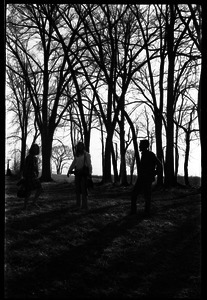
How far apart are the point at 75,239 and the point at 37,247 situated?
0.96 meters

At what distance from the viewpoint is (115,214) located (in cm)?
995

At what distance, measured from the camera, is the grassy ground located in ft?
14.9

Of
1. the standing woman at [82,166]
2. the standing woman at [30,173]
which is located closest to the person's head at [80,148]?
the standing woman at [82,166]

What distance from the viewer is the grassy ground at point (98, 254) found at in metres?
4.53

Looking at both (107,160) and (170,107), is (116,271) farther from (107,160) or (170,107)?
(107,160)

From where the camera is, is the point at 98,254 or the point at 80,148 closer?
the point at 98,254

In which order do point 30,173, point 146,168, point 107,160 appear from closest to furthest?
point 146,168 → point 30,173 → point 107,160

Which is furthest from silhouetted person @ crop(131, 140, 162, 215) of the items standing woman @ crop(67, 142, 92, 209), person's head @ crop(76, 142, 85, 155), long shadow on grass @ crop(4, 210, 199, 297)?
long shadow on grass @ crop(4, 210, 199, 297)

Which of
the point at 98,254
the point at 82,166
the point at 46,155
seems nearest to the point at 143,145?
the point at 82,166

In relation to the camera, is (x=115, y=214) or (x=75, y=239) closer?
(x=75, y=239)

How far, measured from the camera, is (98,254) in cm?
600

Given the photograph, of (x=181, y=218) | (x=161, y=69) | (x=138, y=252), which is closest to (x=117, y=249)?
(x=138, y=252)

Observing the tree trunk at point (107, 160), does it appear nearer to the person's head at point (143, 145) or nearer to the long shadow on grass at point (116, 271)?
the person's head at point (143, 145)

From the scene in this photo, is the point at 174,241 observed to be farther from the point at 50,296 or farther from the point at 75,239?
the point at 50,296
